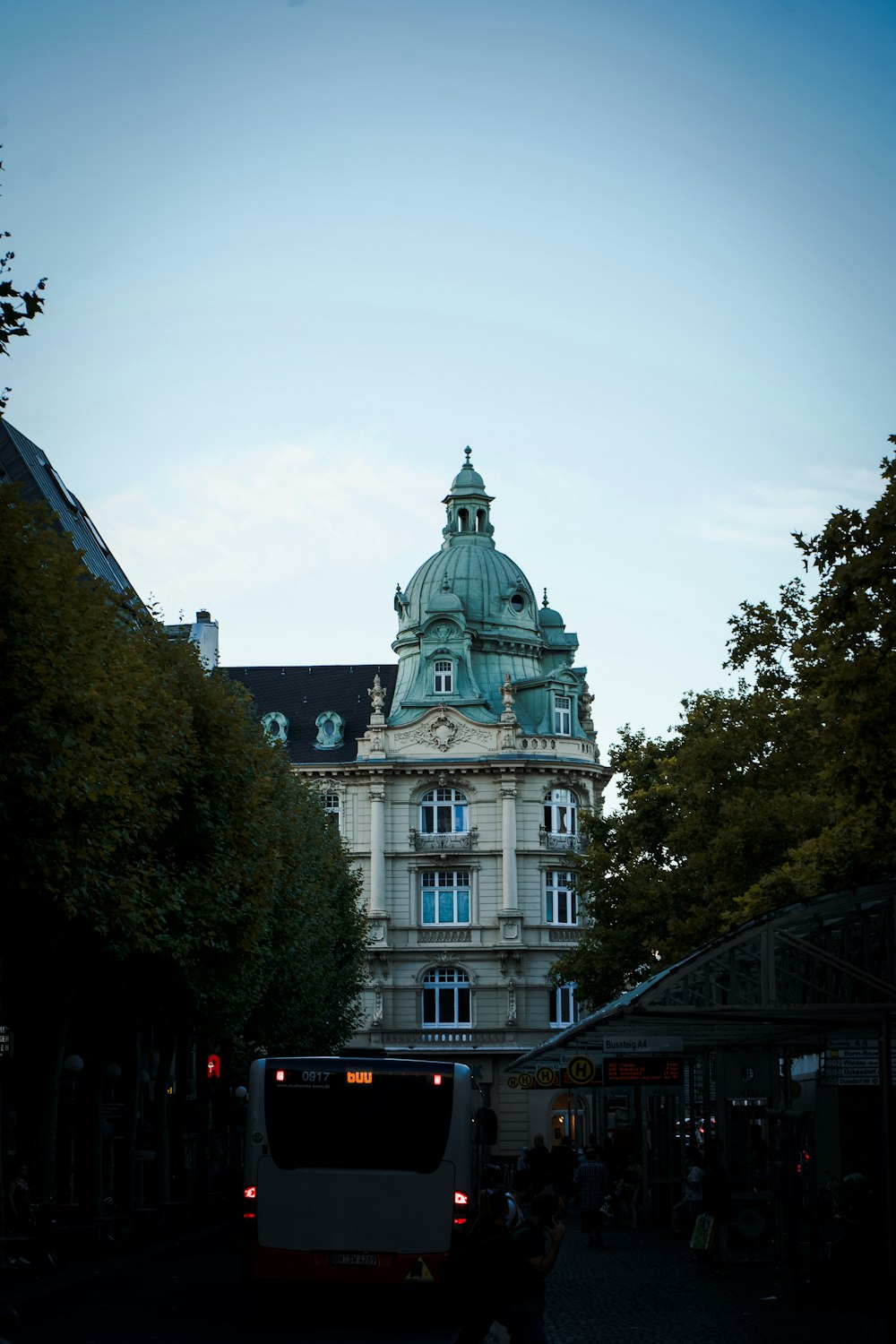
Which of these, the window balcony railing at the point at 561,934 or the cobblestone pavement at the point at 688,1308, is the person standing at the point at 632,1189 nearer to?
the cobblestone pavement at the point at 688,1308

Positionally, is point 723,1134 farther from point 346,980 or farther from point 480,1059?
point 480,1059

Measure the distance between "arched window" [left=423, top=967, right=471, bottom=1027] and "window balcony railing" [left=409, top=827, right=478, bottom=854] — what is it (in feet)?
17.6

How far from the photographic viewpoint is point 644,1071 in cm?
3656

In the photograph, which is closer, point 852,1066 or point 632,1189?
point 852,1066

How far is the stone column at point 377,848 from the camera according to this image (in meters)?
88.6

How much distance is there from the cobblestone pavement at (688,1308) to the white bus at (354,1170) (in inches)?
73.8

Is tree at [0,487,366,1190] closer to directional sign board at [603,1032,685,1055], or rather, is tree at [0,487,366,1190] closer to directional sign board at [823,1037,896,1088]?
directional sign board at [603,1032,685,1055]

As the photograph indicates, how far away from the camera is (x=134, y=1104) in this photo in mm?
39344

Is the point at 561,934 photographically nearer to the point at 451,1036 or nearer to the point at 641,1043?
the point at 451,1036

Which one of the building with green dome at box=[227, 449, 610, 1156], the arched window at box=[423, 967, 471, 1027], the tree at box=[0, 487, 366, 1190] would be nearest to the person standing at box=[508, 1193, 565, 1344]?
the tree at box=[0, 487, 366, 1190]

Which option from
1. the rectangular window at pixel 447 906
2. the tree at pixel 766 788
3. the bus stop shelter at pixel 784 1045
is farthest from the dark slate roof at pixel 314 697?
the bus stop shelter at pixel 784 1045

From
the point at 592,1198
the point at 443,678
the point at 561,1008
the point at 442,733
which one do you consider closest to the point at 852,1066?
the point at 592,1198

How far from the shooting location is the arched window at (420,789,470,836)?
3558 inches

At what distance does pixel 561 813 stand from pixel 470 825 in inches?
172
